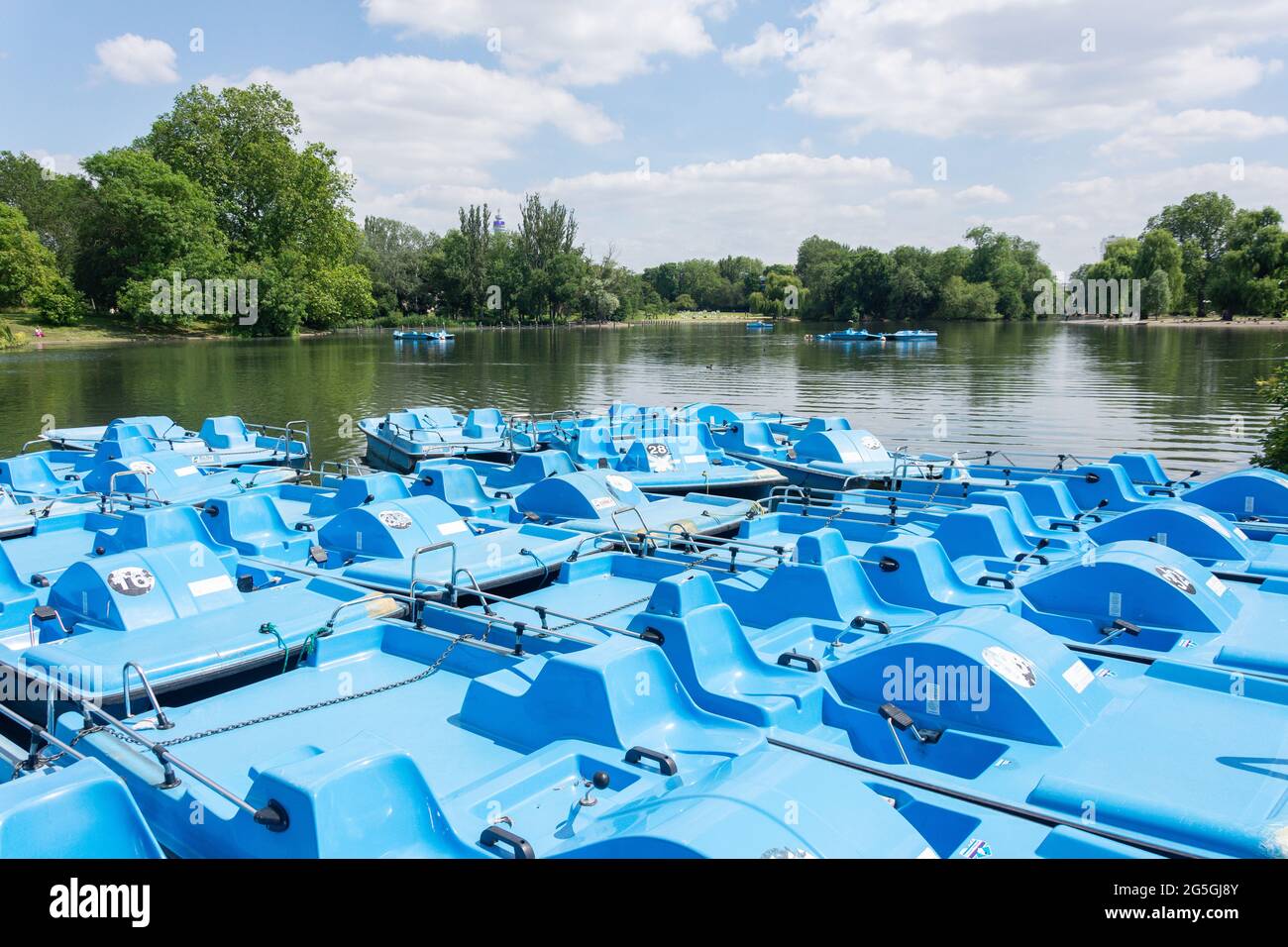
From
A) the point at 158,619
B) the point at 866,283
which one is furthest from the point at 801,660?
the point at 866,283

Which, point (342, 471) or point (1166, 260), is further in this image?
point (1166, 260)

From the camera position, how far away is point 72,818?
4141mm

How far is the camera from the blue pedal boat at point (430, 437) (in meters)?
23.2

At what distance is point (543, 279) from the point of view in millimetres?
111312

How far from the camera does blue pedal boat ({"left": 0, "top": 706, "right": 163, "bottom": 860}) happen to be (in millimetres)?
3971

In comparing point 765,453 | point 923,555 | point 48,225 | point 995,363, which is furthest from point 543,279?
point 923,555

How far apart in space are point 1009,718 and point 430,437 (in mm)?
19656

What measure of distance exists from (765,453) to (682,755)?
1535 centimetres

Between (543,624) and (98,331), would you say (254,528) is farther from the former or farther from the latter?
(98,331)

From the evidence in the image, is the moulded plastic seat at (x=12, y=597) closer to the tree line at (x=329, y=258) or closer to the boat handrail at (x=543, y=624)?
the boat handrail at (x=543, y=624)

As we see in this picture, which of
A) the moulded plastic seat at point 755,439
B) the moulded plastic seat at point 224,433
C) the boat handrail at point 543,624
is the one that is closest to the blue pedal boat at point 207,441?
the moulded plastic seat at point 224,433

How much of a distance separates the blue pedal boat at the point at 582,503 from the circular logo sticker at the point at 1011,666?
255 inches

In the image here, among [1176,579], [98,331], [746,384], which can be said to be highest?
[98,331]
